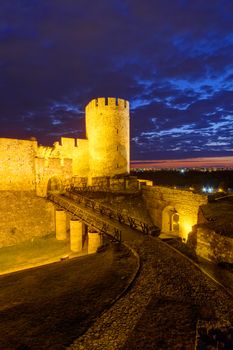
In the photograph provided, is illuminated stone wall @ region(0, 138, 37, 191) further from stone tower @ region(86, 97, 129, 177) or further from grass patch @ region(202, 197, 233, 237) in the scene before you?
grass patch @ region(202, 197, 233, 237)

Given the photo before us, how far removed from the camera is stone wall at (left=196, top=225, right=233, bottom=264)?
885 cm

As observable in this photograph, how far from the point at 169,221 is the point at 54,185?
384 inches

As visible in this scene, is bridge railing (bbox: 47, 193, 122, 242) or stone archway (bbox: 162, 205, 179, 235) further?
stone archway (bbox: 162, 205, 179, 235)

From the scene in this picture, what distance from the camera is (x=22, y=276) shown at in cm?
888

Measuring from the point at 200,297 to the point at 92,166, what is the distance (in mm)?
18175

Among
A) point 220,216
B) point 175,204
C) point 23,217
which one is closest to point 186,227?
point 175,204

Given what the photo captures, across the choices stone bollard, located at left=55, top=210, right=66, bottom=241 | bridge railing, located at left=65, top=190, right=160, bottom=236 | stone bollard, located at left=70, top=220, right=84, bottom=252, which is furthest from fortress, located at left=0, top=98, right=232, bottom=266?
stone bollard, located at left=70, top=220, right=84, bottom=252

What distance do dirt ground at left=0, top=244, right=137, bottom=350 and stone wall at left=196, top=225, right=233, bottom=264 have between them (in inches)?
114

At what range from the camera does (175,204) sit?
62.4ft

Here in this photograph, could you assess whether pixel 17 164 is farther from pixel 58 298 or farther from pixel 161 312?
pixel 161 312

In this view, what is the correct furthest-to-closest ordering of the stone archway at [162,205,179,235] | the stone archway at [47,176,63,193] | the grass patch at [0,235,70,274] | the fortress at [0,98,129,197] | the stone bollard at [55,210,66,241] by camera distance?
the stone archway at [162,205,179,235], the fortress at [0,98,129,197], the stone archway at [47,176,63,193], the stone bollard at [55,210,66,241], the grass patch at [0,235,70,274]

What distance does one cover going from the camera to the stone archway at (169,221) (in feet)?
67.5

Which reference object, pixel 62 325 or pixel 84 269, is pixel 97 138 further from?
pixel 62 325

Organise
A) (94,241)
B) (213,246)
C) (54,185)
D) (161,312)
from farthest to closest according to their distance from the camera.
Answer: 1. (54,185)
2. (94,241)
3. (213,246)
4. (161,312)
